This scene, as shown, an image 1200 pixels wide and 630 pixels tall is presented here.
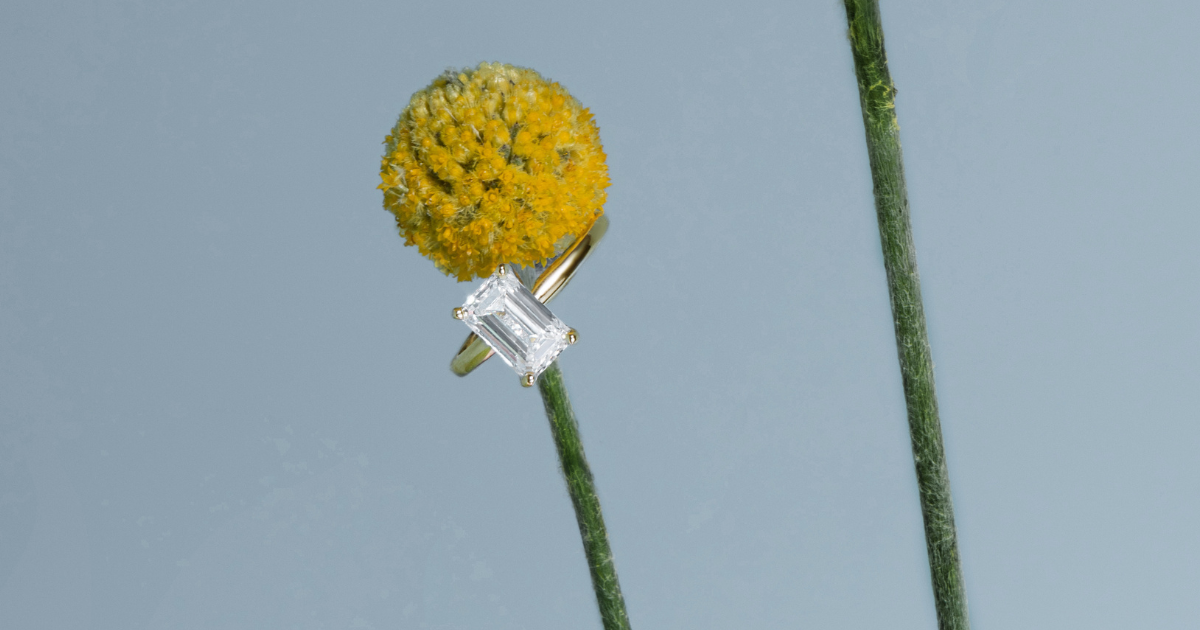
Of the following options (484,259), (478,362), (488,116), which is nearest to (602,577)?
(478,362)

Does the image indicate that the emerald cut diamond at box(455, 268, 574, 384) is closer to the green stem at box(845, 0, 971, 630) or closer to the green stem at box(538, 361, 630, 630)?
the green stem at box(538, 361, 630, 630)

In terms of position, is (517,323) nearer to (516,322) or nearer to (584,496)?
(516,322)

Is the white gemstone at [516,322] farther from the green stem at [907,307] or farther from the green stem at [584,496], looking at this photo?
A: the green stem at [907,307]

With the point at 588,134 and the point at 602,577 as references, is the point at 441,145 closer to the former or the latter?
the point at 588,134

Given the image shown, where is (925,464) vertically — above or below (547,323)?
above

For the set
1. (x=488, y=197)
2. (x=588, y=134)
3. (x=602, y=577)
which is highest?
(x=588, y=134)
